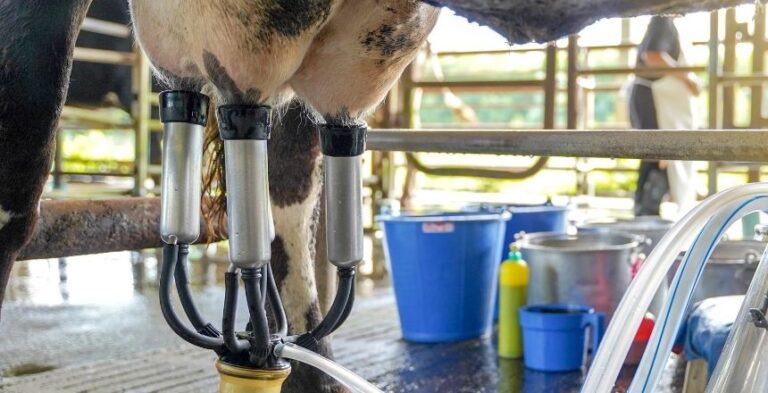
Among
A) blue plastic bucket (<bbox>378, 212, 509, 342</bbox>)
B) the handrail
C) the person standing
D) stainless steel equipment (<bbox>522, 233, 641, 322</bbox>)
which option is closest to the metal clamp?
stainless steel equipment (<bbox>522, 233, 641, 322</bbox>)

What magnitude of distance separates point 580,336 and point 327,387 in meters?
0.90

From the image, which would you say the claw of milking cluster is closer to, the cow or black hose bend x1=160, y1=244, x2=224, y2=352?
the cow

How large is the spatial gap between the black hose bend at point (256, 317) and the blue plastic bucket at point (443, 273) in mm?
1472

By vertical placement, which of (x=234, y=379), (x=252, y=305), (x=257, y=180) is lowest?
(x=234, y=379)

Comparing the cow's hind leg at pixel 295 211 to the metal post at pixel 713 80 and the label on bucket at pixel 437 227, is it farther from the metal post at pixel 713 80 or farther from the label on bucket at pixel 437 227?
the metal post at pixel 713 80

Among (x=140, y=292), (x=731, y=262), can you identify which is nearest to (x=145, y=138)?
(x=140, y=292)

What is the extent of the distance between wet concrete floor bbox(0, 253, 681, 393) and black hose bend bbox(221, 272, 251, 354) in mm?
855

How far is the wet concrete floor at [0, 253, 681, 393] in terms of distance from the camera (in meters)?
2.06

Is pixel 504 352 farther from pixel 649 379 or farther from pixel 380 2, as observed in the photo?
pixel 380 2

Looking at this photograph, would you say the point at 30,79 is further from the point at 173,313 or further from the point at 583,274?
the point at 583,274

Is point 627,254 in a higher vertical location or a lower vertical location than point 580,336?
higher

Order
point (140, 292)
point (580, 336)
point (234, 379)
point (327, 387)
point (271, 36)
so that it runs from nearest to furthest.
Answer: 1. point (271, 36)
2. point (234, 379)
3. point (327, 387)
4. point (580, 336)
5. point (140, 292)

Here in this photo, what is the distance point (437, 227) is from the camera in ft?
8.70

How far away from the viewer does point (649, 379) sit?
1.09 meters
